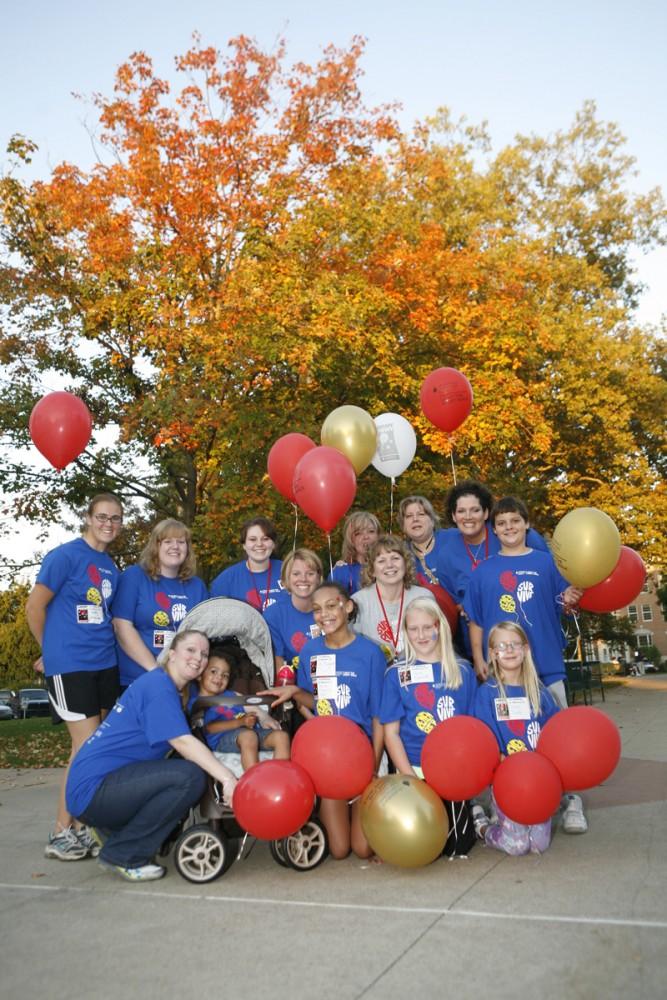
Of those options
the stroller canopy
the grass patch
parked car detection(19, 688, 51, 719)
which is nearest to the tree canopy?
the grass patch

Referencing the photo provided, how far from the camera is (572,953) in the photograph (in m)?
2.86

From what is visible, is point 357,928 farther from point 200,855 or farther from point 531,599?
point 531,599

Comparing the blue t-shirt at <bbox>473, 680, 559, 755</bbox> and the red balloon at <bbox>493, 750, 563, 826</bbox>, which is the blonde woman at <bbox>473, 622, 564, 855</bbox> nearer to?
the blue t-shirt at <bbox>473, 680, 559, 755</bbox>

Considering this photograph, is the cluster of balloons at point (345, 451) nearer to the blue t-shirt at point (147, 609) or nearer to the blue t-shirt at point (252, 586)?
the blue t-shirt at point (252, 586)

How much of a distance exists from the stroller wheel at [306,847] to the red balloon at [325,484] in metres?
2.02

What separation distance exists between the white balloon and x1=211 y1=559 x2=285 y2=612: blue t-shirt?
2057 millimetres

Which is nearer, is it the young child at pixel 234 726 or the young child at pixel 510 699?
the young child at pixel 234 726

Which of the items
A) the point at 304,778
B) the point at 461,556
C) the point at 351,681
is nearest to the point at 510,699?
the point at 351,681

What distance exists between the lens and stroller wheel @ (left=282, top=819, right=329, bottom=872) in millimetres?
4270

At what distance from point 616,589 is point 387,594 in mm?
1372

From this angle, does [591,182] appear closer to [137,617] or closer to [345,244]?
[345,244]

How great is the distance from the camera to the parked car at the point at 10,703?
31.9 meters

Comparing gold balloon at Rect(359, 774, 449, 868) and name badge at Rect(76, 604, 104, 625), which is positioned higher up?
name badge at Rect(76, 604, 104, 625)

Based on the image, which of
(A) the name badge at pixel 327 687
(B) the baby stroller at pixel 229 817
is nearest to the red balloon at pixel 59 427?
(B) the baby stroller at pixel 229 817
